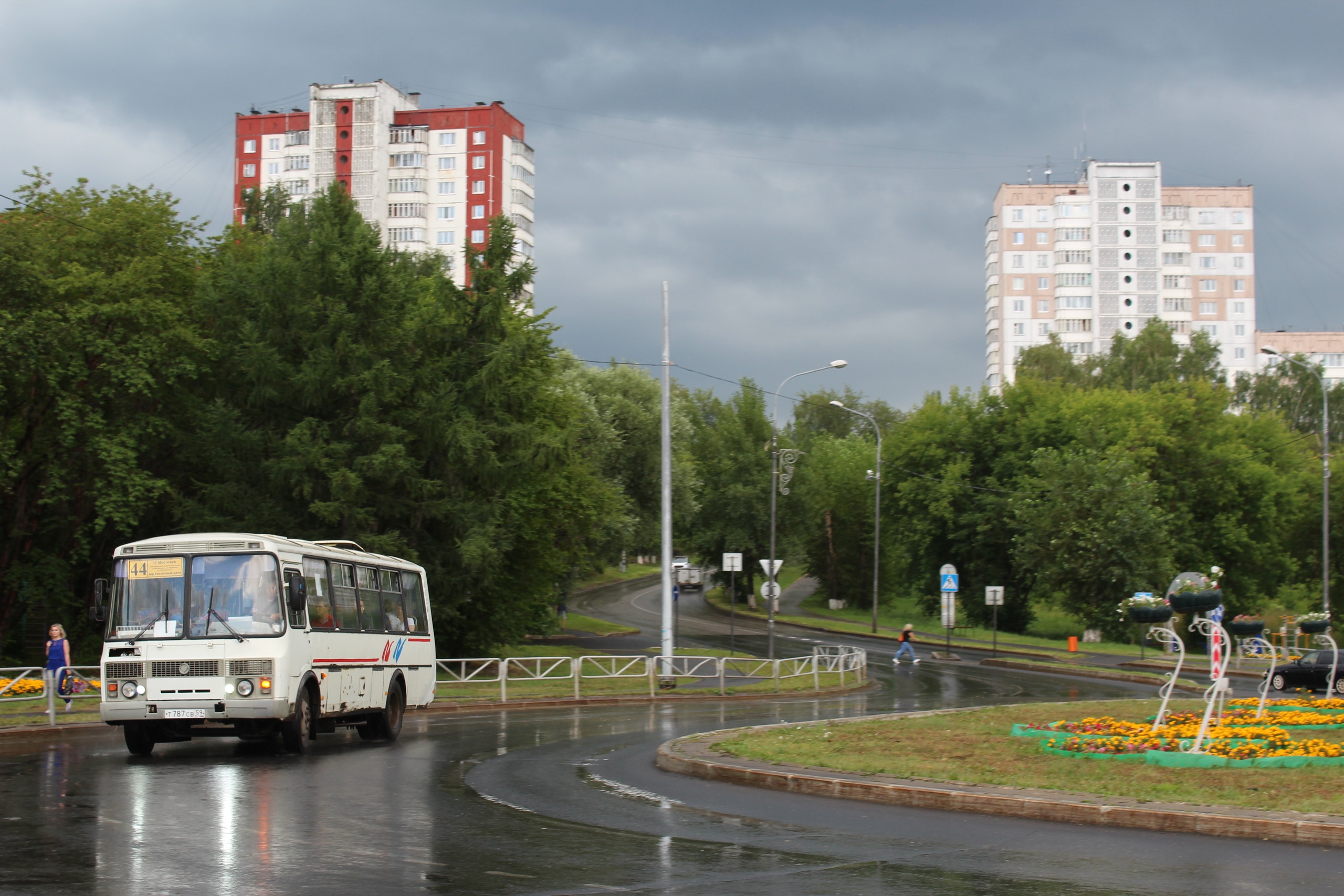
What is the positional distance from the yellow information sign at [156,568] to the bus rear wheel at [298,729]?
7.20ft

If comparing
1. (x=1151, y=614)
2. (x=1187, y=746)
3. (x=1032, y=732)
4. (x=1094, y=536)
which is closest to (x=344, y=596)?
(x=1032, y=732)

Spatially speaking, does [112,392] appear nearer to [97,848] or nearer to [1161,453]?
[97,848]

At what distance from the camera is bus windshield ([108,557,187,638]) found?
1589 centimetres

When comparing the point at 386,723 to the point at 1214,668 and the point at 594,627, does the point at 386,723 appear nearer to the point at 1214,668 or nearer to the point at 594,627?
the point at 1214,668

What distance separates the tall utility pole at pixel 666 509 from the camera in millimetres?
31172

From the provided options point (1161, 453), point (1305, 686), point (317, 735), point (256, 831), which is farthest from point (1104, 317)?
point (256, 831)

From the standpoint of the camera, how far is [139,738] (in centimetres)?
1595

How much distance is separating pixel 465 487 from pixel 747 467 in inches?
1543

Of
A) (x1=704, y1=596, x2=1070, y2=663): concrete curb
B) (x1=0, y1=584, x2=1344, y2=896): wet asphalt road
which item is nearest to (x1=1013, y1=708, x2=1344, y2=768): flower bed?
(x1=0, y1=584, x2=1344, y2=896): wet asphalt road

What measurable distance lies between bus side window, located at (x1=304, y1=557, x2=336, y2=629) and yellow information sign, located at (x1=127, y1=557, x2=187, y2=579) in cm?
159

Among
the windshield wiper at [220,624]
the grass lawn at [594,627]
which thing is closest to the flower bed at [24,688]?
the windshield wiper at [220,624]

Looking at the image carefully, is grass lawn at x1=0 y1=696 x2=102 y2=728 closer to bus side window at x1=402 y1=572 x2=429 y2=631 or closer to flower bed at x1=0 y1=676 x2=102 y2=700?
flower bed at x1=0 y1=676 x2=102 y2=700

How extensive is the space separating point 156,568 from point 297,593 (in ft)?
5.95

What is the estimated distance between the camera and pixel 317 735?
20516 millimetres
